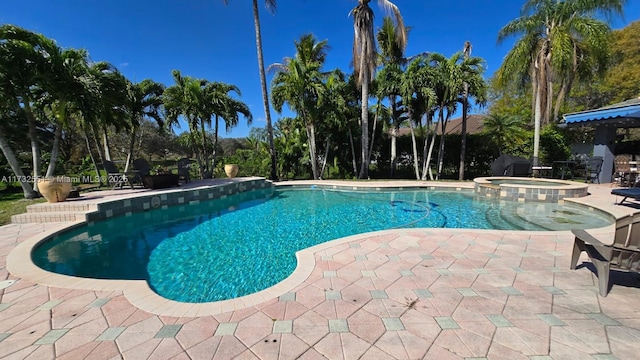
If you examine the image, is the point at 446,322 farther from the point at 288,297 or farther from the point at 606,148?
the point at 606,148

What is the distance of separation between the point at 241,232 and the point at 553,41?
1544cm

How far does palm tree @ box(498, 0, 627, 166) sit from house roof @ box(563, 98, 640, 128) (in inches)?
69.5

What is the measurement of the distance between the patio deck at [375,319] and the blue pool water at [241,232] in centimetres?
116

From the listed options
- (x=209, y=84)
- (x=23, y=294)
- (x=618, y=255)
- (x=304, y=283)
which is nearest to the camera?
(x=618, y=255)

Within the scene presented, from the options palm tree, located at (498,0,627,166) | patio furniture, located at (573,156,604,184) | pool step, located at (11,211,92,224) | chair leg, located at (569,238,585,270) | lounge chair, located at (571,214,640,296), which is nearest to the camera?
lounge chair, located at (571,214,640,296)

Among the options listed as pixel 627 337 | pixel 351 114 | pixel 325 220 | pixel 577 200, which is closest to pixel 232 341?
pixel 627 337

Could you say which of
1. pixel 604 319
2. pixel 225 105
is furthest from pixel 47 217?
pixel 604 319

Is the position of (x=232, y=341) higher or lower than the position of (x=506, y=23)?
lower

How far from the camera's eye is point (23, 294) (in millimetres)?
3012

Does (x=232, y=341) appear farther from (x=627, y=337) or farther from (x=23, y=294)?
(x=627, y=337)

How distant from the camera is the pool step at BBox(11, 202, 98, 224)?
21.1 feet

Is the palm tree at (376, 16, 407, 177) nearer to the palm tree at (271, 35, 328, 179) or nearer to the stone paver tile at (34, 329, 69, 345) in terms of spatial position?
the palm tree at (271, 35, 328, 179)

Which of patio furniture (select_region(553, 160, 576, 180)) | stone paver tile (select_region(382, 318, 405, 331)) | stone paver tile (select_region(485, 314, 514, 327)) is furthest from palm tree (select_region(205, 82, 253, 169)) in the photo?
patio furniture (select_region(553, 160, 576, 180))

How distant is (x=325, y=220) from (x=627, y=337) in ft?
19.4
